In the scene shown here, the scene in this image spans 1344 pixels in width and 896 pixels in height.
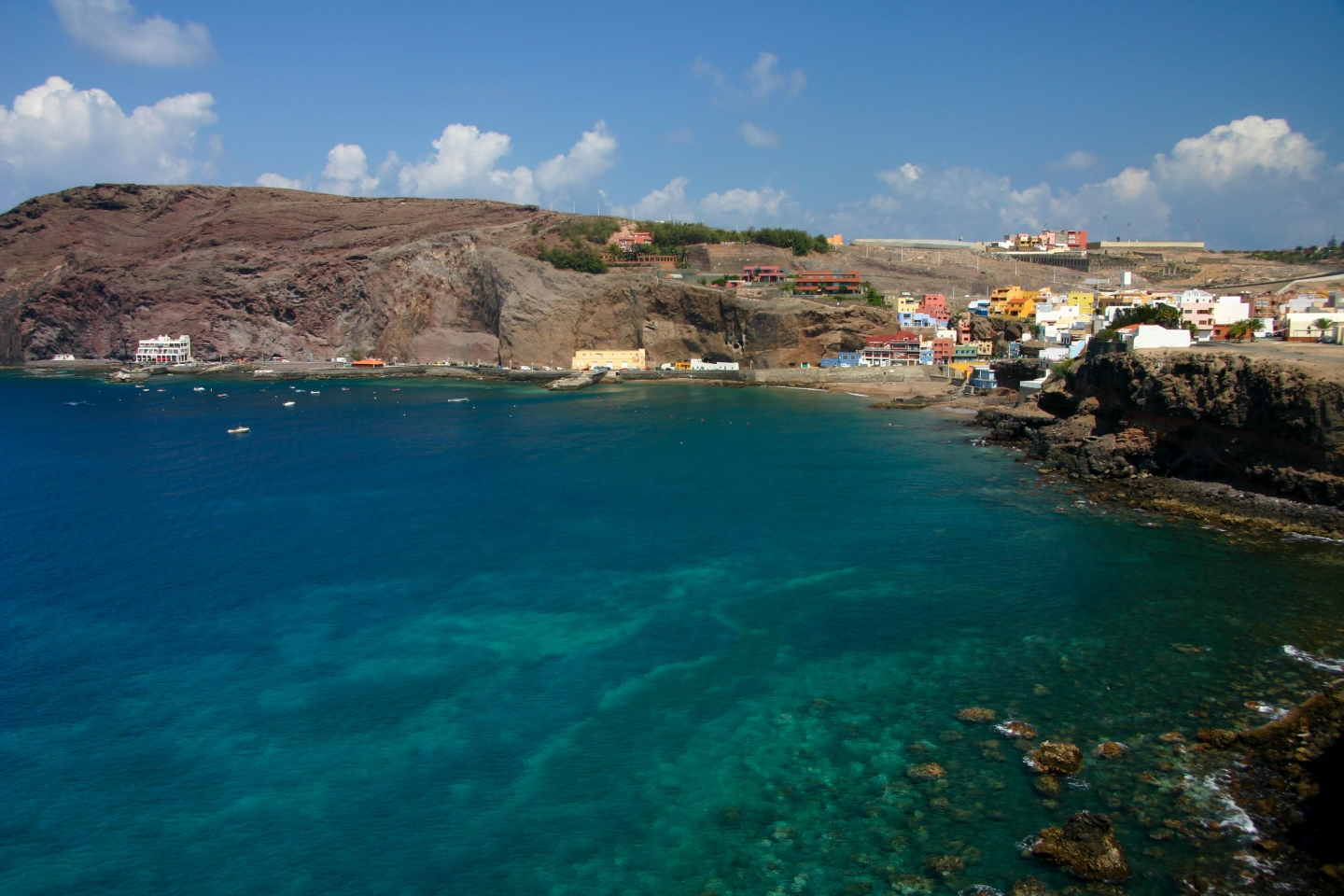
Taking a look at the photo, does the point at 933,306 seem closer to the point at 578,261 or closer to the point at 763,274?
the point at 763,274

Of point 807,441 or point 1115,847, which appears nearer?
point 1115,847

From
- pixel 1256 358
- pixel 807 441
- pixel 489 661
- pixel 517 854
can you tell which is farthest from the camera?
pixel 807 441

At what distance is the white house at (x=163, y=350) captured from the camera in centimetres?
9569

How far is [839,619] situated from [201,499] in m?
30.1

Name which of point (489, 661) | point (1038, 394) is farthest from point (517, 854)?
point (1038, 394)

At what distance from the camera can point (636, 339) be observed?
88125mm

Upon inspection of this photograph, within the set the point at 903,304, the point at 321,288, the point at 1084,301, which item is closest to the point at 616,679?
the point at 1084,301

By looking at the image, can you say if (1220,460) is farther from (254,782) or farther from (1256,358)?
(254,782)

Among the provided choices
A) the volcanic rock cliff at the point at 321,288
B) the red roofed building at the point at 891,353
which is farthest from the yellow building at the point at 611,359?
the red roofed building at the point at 891,353

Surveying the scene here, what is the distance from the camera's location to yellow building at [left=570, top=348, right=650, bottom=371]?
86.4 m

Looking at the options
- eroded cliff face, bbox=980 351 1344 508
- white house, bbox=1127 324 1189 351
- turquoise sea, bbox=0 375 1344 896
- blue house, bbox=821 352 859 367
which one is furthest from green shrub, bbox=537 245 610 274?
white house, bbox=1127 324 1189 351

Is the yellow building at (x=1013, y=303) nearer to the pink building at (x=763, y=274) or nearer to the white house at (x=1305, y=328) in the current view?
the pink building at (x=763, y=274)

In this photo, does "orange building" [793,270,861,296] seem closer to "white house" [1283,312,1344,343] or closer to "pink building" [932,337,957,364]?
"pink building" [932,337,957,364]

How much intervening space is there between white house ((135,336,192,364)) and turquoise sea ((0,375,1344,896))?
67.2 metres
